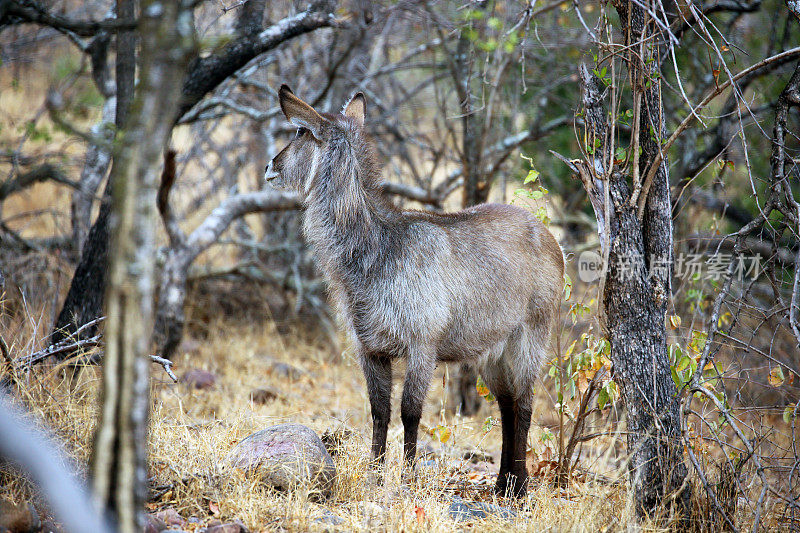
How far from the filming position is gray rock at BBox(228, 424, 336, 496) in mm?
3582

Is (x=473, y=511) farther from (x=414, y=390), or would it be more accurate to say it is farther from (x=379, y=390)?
(x=379, y=390)

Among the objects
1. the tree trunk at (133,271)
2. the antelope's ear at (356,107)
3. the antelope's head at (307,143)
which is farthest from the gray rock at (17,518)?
the antelope's ear at (356,107)

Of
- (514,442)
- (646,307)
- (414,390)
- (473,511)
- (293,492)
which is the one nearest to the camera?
(293,492)

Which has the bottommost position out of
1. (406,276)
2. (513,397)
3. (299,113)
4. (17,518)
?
(17,518)

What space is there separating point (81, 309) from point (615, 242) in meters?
3.90

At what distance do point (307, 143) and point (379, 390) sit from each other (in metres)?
1.67

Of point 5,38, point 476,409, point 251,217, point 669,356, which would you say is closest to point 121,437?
point 669,356

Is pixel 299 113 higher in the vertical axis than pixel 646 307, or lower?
higher

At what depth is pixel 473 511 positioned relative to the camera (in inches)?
152

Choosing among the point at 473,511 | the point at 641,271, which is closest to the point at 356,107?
the point at 641,271

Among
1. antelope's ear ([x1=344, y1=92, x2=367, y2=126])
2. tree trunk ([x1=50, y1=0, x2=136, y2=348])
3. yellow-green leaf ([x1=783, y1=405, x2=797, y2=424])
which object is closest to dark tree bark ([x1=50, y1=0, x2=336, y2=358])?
tree trunk ([x1=50, y1=0, x2=136, y2=348])

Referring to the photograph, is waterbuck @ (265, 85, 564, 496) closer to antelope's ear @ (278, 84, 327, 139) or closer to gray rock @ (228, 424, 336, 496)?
antelope's ear @ (278, 84, 327, 139)

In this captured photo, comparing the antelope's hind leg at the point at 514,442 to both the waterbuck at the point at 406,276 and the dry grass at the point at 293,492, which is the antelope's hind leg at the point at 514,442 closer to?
the waterbuck at the point at 406,276

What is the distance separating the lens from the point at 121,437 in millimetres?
1910
